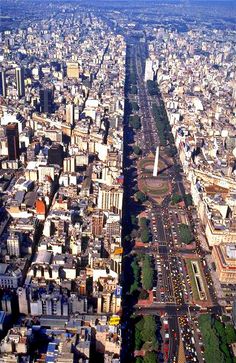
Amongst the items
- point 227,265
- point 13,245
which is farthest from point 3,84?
point 227,265

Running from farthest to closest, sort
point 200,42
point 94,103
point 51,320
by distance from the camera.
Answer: point 200,42, point 94,103, point 51,320

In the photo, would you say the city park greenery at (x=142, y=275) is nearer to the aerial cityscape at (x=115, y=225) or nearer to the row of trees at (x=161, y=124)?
the aerial cityscape at (x=115, y=225)

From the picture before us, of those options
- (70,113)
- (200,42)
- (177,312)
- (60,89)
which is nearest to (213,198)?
(177,312)

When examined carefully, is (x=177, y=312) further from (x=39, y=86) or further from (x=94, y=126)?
(x=39, y=86)

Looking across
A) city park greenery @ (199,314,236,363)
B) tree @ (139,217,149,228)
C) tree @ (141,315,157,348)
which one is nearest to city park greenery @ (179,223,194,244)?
tree @ (139,217,149,228)

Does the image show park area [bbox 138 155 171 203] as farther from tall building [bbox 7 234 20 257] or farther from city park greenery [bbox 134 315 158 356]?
city park greenery [bbox 134 315 158 356]

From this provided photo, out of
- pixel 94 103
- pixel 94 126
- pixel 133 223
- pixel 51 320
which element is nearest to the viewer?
pixel 51 320

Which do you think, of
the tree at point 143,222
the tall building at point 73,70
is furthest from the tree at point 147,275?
the tall building at point 73,70

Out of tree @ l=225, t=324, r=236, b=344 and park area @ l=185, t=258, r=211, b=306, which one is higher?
tree @ l=225, t=324, r=236, b=344
